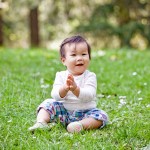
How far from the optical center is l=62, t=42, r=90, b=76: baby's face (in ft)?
13.0

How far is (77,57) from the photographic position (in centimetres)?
395

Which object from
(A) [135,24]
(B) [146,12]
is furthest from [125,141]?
(B) [146,12]

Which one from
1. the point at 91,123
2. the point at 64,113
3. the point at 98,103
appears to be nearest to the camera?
the point at 91,123

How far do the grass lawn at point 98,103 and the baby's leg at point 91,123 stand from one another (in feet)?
0.27

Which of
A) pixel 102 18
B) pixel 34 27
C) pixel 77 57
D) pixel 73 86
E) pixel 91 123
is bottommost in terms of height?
pixel 91 123

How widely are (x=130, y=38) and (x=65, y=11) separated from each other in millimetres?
3817

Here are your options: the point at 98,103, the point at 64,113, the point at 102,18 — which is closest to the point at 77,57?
the point at 64,113

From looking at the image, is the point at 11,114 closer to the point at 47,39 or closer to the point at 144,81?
the point at 144,81

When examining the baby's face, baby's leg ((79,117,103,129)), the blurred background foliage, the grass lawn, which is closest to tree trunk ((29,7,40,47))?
the blurred background foliage

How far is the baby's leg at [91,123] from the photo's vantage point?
12.5 ft

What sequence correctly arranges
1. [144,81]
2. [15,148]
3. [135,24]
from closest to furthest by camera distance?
[15,148] < [144,81] < [135,24]

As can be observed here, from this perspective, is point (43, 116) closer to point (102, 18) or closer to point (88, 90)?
point (88, 90)

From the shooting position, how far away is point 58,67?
7.59m

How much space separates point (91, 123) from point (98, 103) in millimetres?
1160
